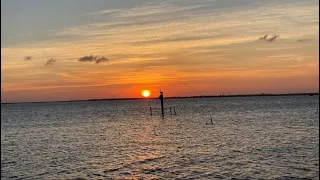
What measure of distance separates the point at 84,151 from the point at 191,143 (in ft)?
47.1

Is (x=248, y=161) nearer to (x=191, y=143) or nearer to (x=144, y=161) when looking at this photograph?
(x=144, y=161)

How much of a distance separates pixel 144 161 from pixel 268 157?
12.5 m

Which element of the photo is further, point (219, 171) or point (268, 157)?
point (268, 157)

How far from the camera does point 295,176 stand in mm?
30453

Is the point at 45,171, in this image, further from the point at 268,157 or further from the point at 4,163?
the point at 268,157

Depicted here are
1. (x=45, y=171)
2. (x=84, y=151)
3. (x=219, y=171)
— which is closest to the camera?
(x=219, y=171)

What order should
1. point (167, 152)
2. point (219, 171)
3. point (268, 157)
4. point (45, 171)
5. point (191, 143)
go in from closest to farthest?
1. point (219, 171)
2. point (45, 171)
3. point (268, 157)
4. point (167, 152)
5. point (191, 143)

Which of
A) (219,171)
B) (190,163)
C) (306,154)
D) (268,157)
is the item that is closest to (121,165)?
(190,163)

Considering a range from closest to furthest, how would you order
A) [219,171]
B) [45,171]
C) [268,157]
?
[219,171]
[45,171]
[268,157]

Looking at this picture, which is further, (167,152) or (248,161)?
(167,152)

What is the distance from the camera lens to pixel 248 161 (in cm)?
3703

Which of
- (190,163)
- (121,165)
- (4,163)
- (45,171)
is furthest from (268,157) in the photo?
(4,163)

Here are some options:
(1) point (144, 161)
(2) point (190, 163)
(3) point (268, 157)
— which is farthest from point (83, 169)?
→ (3) point (268, 157)

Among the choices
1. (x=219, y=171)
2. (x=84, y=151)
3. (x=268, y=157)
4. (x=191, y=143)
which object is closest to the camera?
(x=219, y=171)
